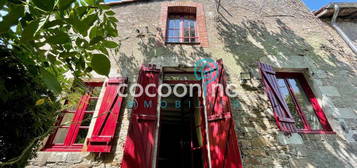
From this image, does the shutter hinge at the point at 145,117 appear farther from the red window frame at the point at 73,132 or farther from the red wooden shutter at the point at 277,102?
the red wooden shutter at the point at 277,102

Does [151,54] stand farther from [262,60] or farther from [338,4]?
[338,4]

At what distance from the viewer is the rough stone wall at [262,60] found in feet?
8.23

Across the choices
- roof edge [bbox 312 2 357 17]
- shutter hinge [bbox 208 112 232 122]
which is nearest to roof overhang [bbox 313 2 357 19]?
roof edge [bbox 312 2 357 17]

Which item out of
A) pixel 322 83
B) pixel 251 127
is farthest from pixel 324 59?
pixel 251 127

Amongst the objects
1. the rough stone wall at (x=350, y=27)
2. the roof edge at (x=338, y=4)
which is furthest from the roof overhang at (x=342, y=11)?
the rough stone wall at (x=350, y=27)

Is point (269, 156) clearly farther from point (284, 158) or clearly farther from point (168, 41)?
point (168, 41)

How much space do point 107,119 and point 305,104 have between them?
151 inches

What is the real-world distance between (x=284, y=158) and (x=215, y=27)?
129 inches

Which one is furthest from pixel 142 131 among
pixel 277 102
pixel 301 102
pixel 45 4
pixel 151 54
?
pixel 301 102

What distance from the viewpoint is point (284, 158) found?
8.14 ft

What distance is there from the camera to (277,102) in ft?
9.66

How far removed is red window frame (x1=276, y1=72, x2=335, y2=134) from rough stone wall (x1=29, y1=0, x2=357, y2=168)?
3.6 inches

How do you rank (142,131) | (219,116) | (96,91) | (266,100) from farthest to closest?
1. (96,91)
2. (266,100)
3. (219,116)
4. (142,131)

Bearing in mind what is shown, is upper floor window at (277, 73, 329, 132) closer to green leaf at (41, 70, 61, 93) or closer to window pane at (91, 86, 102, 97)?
green leaf at (41, 70, 61, 93)
